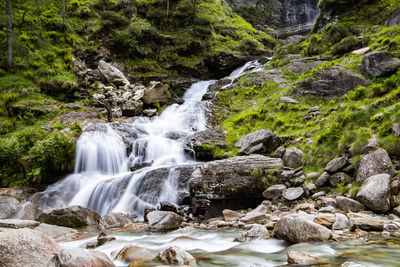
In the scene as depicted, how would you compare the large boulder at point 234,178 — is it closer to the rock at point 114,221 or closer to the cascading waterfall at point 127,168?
the cascading waterfall at point 127,168

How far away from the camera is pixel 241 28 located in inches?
1433

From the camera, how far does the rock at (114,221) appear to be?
8.03 m

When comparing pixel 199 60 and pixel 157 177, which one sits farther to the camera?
pixel 199 60

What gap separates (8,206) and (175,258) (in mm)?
8944

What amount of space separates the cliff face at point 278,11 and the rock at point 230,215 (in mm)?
52934

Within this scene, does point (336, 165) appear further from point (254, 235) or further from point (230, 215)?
point (254, 235)

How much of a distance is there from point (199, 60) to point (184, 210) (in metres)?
22.8

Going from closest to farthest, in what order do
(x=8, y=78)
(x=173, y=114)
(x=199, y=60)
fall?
(x=8, y=78)
(x=173, y=114)
(x=199, y=60)

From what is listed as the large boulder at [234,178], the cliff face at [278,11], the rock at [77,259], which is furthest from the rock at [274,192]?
the cliff face at [278,11]

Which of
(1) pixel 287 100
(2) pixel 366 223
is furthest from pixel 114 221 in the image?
(1) pixel 287 100

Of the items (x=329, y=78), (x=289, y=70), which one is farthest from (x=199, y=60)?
(x=329, y=78)

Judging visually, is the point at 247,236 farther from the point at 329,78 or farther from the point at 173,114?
the point at 173,114

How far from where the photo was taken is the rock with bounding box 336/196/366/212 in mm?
5895

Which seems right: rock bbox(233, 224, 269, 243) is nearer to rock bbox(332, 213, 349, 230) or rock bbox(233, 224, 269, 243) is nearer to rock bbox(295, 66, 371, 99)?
rock bbox(332, 213, 349, 230)
